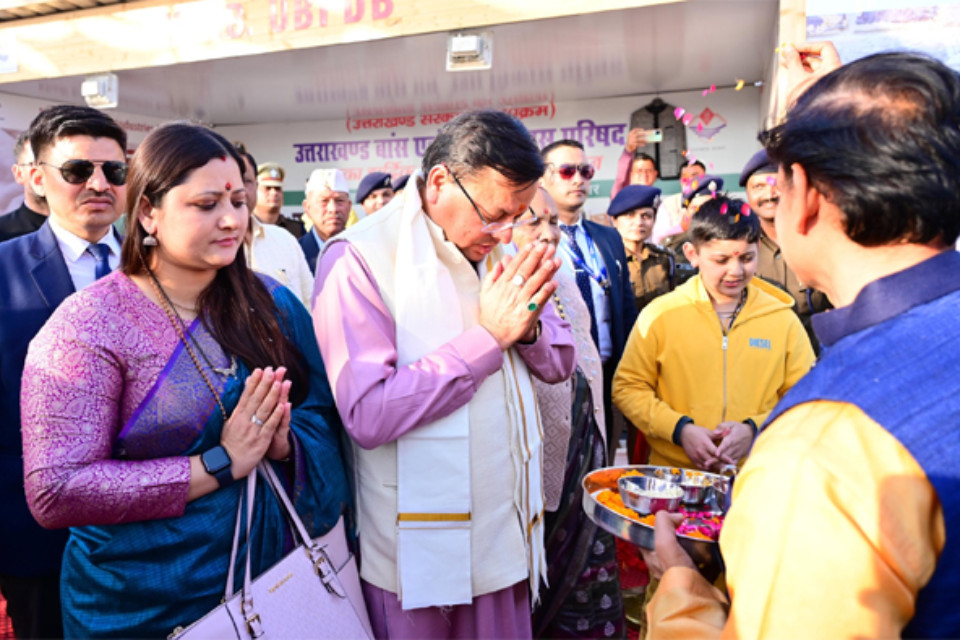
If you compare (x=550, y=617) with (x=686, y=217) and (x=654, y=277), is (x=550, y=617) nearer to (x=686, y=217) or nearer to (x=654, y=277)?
(x=654, y=277)

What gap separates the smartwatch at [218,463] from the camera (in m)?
1.59

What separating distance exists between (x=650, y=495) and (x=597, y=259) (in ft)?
7.47

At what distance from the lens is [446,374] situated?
1704 mm

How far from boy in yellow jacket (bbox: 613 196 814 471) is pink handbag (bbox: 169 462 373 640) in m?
1.57

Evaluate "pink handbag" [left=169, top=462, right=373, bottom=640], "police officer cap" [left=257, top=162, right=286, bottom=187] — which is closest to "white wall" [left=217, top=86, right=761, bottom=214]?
"police officer cap" [left=257, top=162, right=286, bottom=187]

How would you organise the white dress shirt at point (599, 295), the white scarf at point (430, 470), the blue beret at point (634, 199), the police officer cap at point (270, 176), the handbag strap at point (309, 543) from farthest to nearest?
the police officer cap at point (270, 176)
the blue beret at point (634, 199)
the white dress shirt at point (599, 295)
the white scarf at point (430, 470)
the handbag strap at point (309, 543)

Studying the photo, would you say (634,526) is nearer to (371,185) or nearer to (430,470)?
(430,470)

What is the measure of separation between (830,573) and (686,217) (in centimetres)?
531

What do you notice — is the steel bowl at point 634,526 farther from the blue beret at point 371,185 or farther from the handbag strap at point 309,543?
the blue beret at point 371,185

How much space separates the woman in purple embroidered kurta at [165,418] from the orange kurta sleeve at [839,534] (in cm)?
121

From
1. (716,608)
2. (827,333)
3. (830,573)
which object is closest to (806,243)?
(827,333)

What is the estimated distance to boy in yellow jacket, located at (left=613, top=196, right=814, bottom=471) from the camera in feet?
9.31

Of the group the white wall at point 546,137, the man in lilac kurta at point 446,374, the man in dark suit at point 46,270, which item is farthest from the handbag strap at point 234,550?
the white wall at point 546,137

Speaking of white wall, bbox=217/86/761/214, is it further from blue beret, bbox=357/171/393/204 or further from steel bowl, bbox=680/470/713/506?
steel bowl, bbox=680/470/713/506
